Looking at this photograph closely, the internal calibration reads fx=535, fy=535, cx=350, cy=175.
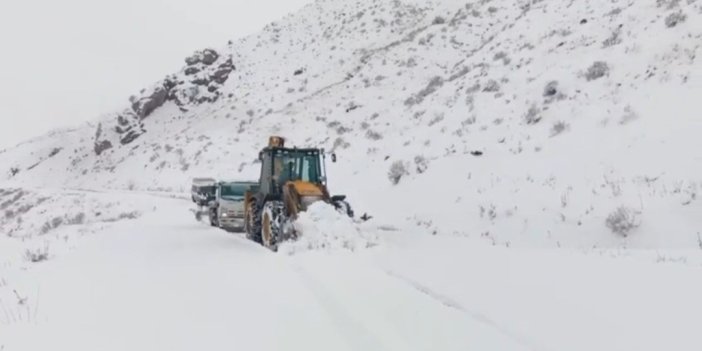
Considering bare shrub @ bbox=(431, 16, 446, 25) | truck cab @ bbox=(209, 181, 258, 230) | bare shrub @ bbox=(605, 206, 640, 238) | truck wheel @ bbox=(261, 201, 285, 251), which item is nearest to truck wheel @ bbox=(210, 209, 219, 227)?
truck cab @ bbox=(209, 181, 258, 230)

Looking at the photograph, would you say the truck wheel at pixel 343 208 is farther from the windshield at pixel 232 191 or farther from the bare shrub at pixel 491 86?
the bare shrub at pixel 491 86

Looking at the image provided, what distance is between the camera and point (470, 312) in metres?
6.19

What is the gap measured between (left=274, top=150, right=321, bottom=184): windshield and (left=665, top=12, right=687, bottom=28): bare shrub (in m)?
12.6

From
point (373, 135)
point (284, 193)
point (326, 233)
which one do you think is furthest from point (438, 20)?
point (326, 233)

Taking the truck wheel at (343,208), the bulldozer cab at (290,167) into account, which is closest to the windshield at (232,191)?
the bulldozer cab at (290,167)

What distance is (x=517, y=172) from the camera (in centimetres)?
1397

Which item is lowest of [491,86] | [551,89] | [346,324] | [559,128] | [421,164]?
[346,324]

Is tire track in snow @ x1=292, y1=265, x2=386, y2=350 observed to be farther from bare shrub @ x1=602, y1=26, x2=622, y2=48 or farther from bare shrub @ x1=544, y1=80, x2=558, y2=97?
bare shrub @ x1=602, y1=26, x2=622, y2=48

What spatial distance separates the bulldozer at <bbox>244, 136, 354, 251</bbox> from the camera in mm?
11719

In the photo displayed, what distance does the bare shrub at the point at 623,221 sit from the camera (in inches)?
394

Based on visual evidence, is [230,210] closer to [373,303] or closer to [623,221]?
[623,221]

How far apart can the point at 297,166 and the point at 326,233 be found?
3428mm

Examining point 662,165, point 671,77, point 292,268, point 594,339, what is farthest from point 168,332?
point 671,77

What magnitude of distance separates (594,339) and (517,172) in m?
9.22
